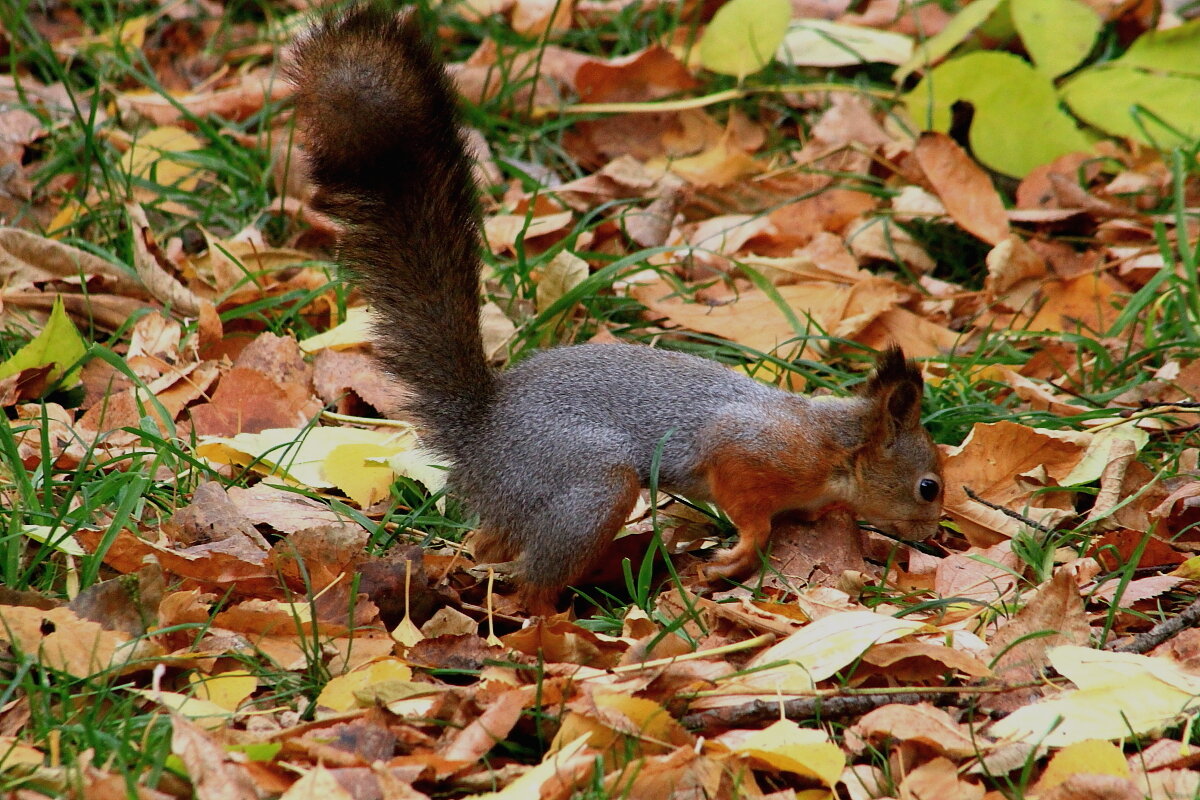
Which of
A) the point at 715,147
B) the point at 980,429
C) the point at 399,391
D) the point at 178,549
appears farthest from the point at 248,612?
the point at 715,147

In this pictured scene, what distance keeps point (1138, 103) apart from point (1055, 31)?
36cm

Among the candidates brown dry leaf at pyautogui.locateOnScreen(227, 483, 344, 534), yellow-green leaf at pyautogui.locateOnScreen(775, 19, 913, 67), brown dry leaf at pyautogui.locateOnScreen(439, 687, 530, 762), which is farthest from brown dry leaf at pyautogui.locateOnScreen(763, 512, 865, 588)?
yellow-green leaf at pyautogui.locateOnScreen(775, 19, 913, 67)

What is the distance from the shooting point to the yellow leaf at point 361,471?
286 cm

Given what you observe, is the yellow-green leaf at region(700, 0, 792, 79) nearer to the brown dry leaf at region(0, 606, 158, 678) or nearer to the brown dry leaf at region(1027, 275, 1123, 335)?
the brown dry leaf at region(1027, 275, 1123, 335)

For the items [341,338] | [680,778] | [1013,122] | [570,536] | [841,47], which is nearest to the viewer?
[680,778]

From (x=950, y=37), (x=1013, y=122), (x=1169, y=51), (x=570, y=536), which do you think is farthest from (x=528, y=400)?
(x=1169, y=51)

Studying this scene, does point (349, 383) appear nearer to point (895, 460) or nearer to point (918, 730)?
point (895, 460)

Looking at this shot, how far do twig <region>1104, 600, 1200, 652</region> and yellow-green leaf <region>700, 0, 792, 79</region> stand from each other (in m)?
2.61

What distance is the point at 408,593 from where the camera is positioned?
2.48 meters

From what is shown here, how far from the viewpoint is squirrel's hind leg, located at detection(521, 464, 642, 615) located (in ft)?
8.29

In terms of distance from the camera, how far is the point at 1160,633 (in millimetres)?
2277

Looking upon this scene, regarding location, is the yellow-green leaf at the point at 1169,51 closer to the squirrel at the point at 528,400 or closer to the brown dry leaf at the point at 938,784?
the squirrel at the point at 528,400

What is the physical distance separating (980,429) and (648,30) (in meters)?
2.51

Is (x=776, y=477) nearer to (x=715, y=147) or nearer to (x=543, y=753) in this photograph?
(x=543, y=753)
